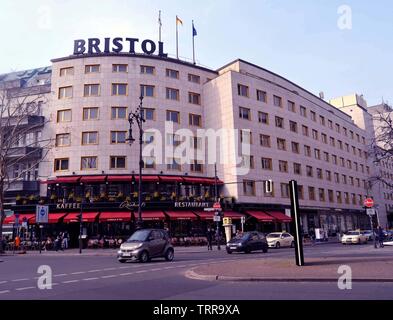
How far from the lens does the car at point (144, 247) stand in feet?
63.4

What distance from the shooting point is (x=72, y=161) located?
4144cm

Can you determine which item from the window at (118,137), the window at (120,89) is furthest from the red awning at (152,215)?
the window at (120,89)

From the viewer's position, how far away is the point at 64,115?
43.3m

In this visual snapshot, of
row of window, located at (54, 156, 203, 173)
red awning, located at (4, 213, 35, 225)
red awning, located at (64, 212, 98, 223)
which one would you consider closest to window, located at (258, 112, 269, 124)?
row of window, located at (54, 156, 203, 173)

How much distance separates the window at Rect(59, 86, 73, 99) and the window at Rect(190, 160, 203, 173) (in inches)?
632

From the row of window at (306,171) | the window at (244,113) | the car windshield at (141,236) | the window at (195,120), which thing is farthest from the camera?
the window at (195,120)

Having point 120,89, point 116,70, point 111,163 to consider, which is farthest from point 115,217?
point 116,70

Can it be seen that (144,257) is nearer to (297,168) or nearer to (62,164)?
(62,164)

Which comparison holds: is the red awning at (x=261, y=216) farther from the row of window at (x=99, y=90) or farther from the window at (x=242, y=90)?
the row of window at (x=99, y=90)

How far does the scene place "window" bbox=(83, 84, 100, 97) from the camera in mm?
43344

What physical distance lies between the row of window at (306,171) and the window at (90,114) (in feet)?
57.8

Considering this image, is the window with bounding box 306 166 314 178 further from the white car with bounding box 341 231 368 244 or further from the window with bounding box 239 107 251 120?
the white car with bounding box 341 231 368 244
